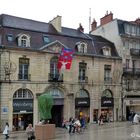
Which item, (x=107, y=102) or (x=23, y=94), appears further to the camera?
(x=107, y=102)

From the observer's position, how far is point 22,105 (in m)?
37.4

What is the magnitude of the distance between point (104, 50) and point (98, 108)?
7.53m

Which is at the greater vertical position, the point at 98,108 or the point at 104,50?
the point at 104,50

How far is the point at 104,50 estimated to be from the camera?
45250 mm

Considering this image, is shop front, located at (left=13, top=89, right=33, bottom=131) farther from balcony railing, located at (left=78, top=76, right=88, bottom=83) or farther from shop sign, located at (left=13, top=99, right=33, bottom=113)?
balcony railing, located at (left=78, top=76, right=88, bottom=83)

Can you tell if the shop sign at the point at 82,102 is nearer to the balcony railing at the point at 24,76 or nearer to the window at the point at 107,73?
the window at the point at 107,73

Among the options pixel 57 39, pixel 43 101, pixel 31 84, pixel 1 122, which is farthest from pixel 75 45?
pixel 43 101

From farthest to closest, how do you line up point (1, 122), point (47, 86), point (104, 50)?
1. point (104, 50)
2. point (47, 86)
3. point (1, 122)

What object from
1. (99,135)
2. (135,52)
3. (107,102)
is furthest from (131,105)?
(99,135)

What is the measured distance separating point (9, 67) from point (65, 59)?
20.7ft

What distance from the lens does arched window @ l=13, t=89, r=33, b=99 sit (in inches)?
1464

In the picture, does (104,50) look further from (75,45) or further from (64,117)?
(64,117)

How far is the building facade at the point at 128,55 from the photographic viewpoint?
46719 mm

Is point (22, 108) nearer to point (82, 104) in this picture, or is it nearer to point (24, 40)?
point (24, 40)
